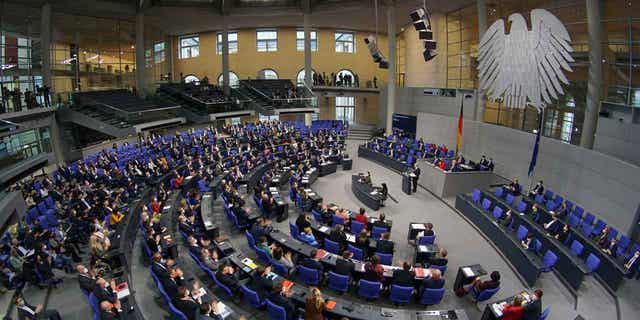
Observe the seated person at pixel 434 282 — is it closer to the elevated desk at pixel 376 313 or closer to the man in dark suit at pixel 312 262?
the elevated desk at pixel 376 313

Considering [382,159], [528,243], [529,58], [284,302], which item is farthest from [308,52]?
[284,302]

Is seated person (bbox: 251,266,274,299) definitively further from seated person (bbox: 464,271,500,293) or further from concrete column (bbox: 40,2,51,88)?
concrete column (bbox: 40,2,51,88)

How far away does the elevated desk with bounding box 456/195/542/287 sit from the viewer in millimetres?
8703

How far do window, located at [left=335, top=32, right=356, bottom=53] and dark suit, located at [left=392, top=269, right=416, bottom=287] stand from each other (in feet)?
106

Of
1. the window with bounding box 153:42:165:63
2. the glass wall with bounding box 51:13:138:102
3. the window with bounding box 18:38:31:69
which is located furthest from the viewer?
the window with bounding box 153:42:165:63

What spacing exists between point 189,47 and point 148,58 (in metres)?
6.43

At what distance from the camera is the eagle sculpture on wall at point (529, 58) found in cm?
1107

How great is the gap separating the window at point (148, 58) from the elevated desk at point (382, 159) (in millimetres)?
20306

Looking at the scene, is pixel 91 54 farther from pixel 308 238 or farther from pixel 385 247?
pixel 385 247

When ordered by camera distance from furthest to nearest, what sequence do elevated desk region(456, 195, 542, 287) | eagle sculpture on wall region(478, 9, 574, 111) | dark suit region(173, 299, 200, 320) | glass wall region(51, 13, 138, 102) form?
1. glass wall region(51, 13, 138, 102)
2. eagle sculpture on wall region(478, 9, 574, 111)
3. elevated desk region(456, 195, 542, 287)
4. dark suit region(173, 299, 200, 320)

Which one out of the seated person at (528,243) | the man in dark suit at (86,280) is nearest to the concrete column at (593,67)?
the seated person at (528,243)

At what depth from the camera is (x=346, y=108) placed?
38.4m

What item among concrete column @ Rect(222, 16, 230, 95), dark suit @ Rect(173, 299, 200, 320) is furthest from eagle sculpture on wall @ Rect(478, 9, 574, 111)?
concrete column @ Rect(222, 16, 230, 95)

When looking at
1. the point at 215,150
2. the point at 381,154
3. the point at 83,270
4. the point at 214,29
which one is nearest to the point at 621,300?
the point at 83,270
